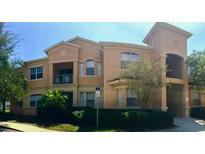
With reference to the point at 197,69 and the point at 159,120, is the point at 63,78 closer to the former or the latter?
the point at 159,120

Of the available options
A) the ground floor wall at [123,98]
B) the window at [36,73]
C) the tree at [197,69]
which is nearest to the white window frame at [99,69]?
the ground floor wall at [123,98]

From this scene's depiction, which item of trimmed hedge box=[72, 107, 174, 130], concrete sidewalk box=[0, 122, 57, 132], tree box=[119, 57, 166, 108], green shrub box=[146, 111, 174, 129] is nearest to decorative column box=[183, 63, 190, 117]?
green shrub box=[146, 111, 174, 129]

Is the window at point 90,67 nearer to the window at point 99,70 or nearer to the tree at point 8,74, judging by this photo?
the window at point 99,70

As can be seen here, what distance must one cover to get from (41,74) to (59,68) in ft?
3.47

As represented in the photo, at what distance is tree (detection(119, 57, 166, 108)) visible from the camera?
16.4 metres

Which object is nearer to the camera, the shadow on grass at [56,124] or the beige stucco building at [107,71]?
the shadow on grass at [56,124]

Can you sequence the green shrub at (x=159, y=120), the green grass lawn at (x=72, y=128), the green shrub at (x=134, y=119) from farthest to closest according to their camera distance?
the green shrub at (x=159, y=120) < the green shrub at (x=134, y=119) < the green grass lawn at (x=72, y=128)

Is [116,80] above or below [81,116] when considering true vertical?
above

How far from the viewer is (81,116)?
14.1 meters

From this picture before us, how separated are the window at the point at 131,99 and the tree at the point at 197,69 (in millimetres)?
3521

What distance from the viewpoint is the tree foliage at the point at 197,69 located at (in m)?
17.2

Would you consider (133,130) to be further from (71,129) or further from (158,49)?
(158,49)

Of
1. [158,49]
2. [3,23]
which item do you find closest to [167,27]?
[158,49]
